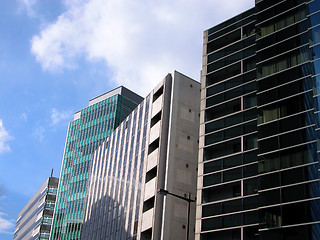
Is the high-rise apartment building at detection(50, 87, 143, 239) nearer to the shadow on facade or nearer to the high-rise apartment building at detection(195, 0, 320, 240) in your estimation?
the shadow on facade

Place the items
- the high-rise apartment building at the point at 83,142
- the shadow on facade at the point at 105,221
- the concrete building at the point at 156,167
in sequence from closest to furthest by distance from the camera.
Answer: the concrete building at the point at 156,167
the shadow on facade at the point at 105,221
the high-rise apartment building at the point at 83,142

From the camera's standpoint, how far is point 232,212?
4234 centimetres

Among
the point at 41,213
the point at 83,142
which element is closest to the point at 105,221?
the point at 83,142

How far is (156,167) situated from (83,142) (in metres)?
65.1

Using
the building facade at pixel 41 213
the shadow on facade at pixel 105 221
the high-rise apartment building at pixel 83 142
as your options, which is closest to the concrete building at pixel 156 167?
the shadow on facade at pixel 105 221

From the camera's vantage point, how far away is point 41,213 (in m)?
132

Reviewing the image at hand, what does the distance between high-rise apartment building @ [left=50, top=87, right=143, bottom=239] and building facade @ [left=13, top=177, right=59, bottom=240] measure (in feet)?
50.1

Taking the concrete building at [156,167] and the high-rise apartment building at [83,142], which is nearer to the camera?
the concrete building at [156,167]

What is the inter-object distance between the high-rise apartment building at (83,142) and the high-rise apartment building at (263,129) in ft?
198

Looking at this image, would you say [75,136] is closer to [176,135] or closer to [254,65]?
[176,135]

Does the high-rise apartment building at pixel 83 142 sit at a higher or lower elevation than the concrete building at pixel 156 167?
higher

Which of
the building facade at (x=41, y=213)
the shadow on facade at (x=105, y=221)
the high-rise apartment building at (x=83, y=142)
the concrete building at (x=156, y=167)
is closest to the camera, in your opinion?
the concrete building at (x=156, y=167)

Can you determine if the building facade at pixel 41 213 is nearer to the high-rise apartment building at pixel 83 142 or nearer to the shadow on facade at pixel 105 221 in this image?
the high-rise apartment building at pixel 83 142

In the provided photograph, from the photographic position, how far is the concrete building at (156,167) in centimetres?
5344
